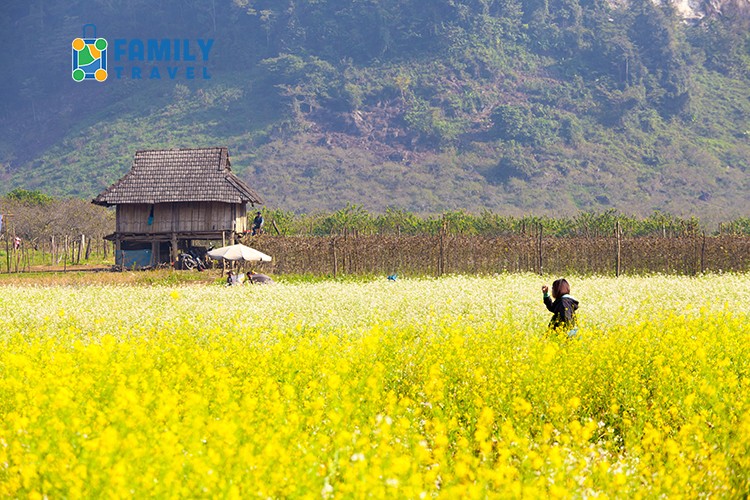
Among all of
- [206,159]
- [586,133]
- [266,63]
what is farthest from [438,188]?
[206,159]

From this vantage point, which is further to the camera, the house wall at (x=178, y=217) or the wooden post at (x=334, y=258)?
the house wall at (x=178, y=217)

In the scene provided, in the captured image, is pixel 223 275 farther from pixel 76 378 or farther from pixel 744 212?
pixel 744 212

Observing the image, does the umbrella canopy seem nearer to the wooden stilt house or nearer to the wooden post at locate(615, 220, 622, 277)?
the wooden post at locate(615, 220, 622, 277)

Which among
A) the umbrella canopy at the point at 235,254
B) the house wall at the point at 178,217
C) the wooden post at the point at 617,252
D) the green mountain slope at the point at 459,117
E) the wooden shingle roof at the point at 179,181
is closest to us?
the umbrella canopy at the point at 235,254

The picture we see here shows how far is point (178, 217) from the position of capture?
48.1m

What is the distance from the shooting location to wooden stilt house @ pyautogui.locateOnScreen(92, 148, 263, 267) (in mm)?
47562

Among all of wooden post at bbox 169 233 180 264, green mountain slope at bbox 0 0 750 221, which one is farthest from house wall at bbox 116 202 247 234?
green mountain slope at bbox 0 0 750 221

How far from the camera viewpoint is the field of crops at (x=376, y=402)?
5.54 metres

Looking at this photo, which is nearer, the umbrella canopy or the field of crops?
the field of crops

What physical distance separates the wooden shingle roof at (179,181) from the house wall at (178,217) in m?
0.81

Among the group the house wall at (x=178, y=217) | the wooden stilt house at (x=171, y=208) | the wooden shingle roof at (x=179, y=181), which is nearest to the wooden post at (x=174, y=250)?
the wooden stilt house at (x=171, y=208)

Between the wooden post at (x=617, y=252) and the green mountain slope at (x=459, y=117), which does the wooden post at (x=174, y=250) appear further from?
the green mountain slope at (x=459, y=117)

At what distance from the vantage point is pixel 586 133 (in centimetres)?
15212

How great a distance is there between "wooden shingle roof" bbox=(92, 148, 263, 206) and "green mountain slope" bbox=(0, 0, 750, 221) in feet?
250
